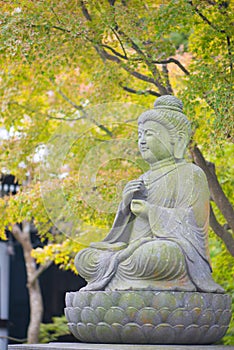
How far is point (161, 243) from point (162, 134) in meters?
1.38

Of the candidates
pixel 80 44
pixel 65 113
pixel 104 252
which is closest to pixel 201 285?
pixel 104 252

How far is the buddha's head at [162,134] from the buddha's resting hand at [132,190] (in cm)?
35

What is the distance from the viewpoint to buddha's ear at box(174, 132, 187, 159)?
835 cm

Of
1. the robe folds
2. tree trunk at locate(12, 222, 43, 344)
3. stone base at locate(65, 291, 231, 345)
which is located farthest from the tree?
tree trunk at locate(12, 222, 43, 344)

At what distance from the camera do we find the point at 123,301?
291 inches

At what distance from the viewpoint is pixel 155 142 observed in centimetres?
830

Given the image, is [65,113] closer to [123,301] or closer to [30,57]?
[30,57]

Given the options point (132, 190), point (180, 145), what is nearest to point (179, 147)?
point (180, 145)

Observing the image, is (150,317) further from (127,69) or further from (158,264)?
(127,69)

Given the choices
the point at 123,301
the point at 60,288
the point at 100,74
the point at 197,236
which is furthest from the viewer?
the point at 60,288

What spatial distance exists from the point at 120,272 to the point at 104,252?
0.41 metres

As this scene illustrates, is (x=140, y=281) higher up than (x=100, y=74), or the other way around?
(x=100, y=74)

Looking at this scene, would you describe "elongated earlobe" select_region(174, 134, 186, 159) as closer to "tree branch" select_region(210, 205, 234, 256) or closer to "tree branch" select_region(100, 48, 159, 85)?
"tree branch" select_region(100, 48, 159, 85)

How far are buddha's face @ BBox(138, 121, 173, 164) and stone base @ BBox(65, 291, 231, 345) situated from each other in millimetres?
1610
